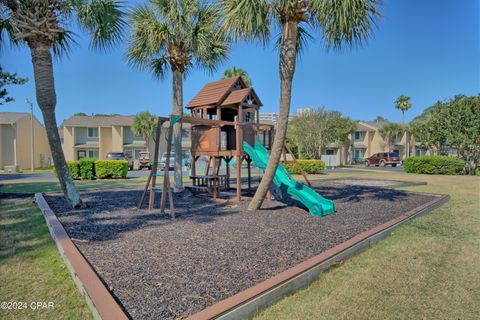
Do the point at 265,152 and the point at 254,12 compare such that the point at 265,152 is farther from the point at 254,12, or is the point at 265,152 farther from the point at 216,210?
the point at 254,12

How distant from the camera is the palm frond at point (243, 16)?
6.66m

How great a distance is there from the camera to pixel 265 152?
10.3m

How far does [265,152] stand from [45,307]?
7.88m

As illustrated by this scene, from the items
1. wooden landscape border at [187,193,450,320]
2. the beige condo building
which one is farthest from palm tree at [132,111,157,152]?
wooden landscape border at [187,193,450,320]

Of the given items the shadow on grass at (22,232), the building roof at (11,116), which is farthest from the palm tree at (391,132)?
the shadow on grass at (22,232)

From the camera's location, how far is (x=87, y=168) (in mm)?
18547

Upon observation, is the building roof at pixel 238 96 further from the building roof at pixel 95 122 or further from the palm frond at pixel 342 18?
the building roof at pixel 95 122

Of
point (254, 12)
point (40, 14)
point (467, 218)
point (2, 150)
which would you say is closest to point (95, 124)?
point (2, 150)

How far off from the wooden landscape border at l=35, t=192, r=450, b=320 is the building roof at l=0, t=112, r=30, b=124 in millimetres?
34811

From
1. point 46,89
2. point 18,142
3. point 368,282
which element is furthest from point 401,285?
point 18,142

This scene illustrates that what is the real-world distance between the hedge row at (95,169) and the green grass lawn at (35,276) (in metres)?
13.0

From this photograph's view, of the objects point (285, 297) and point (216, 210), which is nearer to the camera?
point (285, 297)

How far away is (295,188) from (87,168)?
14.4 meters

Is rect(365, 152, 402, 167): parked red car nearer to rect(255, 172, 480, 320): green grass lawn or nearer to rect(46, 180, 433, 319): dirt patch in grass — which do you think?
rect(46, 180, 433, 319): dirt patch in grass
